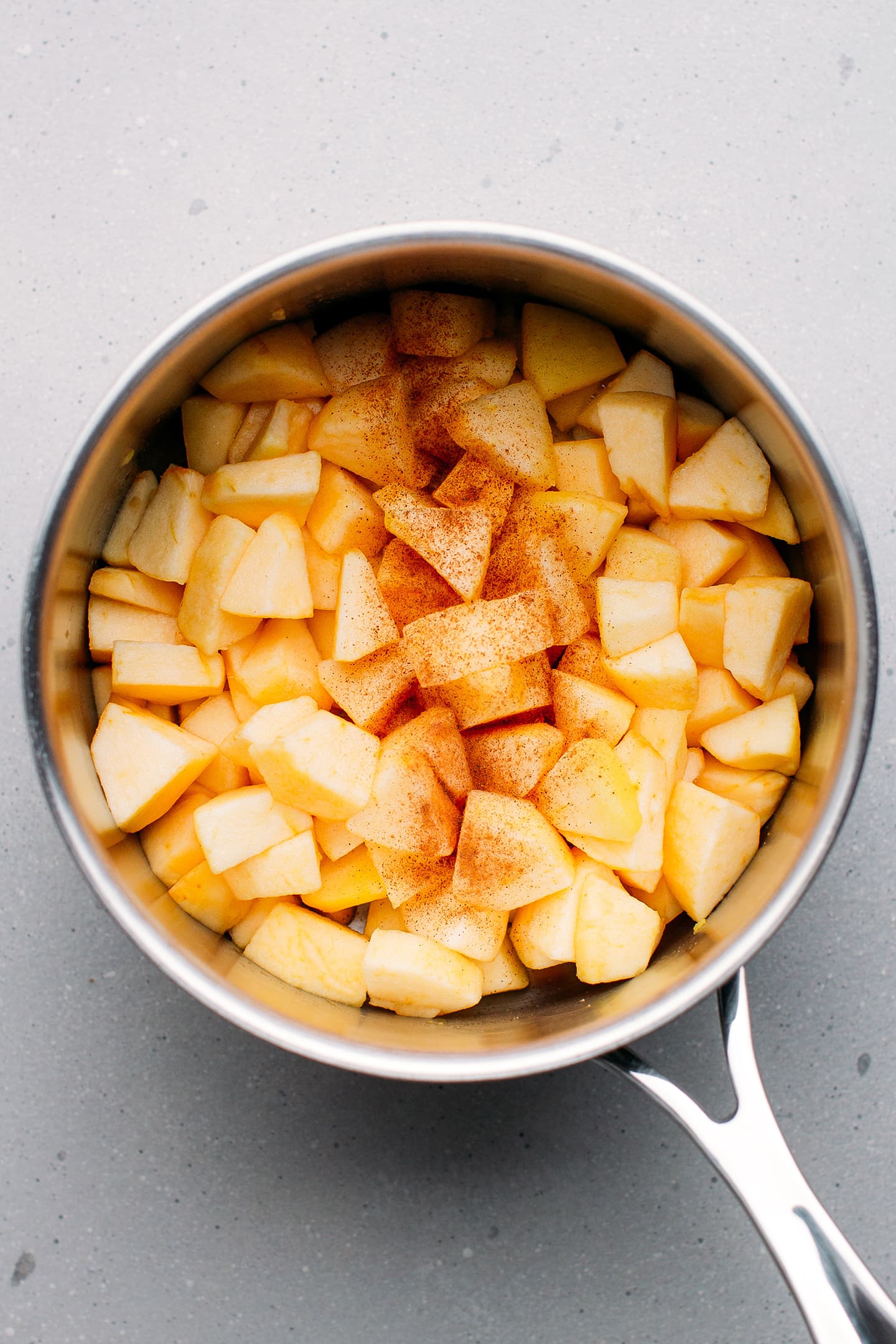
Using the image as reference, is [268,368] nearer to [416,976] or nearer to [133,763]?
[133,763]

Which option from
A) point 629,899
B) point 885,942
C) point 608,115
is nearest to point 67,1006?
point 629,899

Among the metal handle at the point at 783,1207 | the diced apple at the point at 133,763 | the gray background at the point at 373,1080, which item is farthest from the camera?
the gray background at the point at 373,1080

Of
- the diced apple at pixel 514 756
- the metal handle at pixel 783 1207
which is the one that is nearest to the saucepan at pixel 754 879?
the metal handle at pixel 783 1207

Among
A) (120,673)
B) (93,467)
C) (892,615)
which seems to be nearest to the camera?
(93,467)

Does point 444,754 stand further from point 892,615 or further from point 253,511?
point 892,615

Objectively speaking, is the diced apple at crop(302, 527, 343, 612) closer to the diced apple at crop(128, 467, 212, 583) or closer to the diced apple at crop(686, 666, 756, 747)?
the diced apple at crop(128, 467, 212, 583)

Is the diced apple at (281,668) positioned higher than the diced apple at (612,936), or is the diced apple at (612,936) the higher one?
the diced apple at (281,668)

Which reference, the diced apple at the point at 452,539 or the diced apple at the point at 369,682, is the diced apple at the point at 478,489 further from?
the diced apple at the point at 369,682
